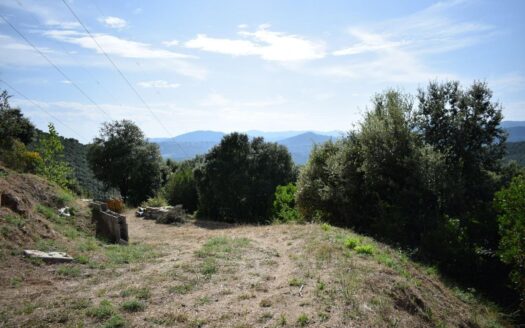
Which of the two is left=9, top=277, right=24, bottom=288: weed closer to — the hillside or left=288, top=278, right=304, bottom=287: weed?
the hillside

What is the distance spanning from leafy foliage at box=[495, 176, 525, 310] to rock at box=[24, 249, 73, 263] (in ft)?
36.1

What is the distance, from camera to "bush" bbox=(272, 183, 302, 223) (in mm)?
18736

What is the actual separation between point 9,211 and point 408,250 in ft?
36.9

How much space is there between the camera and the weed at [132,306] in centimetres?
629

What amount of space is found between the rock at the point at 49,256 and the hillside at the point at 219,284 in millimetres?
204

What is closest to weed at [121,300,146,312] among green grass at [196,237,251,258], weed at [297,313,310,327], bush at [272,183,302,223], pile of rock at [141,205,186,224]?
weed at [297,313,310,327]

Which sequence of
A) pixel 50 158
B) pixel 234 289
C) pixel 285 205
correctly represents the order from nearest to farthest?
pixel 234 289 < pixel 285 205 < pixel 50 158

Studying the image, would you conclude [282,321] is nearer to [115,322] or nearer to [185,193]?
[115,322]

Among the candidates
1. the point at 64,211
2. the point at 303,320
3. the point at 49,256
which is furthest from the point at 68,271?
the point at 64,211

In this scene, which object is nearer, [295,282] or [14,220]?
[295,282]

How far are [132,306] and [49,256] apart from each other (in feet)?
10.9

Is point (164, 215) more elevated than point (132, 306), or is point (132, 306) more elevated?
point (132, 306)

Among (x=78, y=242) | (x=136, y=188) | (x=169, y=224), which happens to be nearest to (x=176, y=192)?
(x=136, y=188)

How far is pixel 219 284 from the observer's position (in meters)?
7.71
